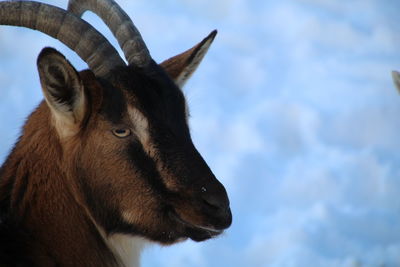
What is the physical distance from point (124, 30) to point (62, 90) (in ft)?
4.73

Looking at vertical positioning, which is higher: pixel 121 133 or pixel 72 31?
pixel 72 31

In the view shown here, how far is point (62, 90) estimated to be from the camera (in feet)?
25.9

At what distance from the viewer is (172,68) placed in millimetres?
9141

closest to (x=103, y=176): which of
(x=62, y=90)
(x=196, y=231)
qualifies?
(x=62, y=90)

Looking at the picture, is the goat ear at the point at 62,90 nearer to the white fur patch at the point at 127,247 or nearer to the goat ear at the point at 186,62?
the white fur patch at the point at 127,247

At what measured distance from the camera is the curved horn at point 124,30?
879cm

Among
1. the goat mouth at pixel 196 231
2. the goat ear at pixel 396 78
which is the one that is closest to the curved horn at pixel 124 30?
the goat mouth at pixel 196 231

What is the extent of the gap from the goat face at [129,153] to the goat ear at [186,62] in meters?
0.93

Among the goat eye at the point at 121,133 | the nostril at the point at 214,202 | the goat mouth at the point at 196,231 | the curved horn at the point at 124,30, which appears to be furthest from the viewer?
the curved horn at the point at 124,30

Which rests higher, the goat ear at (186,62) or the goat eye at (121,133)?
the goat ear at (186,62)

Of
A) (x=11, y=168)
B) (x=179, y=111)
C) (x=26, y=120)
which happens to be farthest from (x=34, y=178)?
(x=179, y=111)

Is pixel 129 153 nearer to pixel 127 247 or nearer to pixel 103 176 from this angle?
pixel 103 176

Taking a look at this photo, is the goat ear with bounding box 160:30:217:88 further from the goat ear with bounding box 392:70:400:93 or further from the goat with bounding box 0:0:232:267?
the goat ear with bounding box 392:70:400:93

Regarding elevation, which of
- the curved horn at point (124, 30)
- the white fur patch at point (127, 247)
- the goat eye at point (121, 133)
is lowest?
the white fur patch at point (127, 247)
